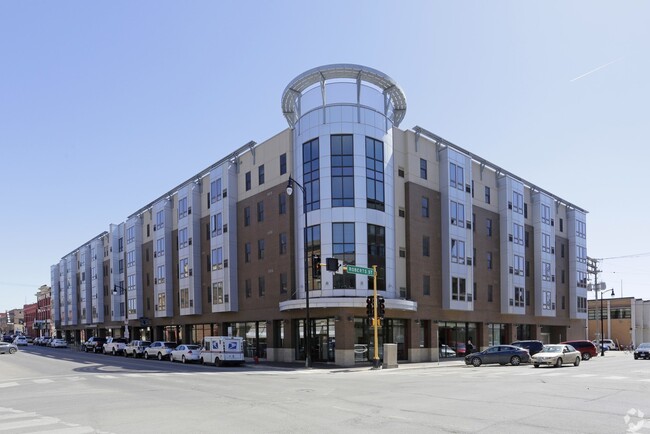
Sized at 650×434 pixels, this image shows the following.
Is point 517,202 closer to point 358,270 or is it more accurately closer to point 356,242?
point 356,242

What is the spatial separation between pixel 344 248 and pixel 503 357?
44.1ft

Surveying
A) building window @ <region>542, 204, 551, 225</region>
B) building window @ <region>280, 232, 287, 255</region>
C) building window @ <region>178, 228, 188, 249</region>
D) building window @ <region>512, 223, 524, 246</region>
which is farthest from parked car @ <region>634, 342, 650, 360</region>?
building window @ <region>178, 228, 188, 249</region>

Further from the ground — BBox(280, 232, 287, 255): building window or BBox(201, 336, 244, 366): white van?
BBox(280, 232, 287, 255): building window

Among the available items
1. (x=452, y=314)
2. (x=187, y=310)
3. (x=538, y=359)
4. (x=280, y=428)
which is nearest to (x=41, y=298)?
(x=187, y=310)

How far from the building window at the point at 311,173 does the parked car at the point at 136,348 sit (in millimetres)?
23191

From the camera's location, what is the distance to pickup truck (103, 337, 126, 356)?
184 feet

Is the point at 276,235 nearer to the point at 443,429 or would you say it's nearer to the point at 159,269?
the point at 159,269

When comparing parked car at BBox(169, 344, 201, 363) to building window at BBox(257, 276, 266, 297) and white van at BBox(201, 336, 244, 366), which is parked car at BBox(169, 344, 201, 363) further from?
building window at BBox(257, 276, 266, 297)

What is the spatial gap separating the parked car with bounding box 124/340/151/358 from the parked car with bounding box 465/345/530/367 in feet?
100

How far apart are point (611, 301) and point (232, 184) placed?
74.5m

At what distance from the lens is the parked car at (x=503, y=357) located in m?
37.2

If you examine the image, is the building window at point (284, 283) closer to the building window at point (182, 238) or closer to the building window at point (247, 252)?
the building window at point (247, 252)

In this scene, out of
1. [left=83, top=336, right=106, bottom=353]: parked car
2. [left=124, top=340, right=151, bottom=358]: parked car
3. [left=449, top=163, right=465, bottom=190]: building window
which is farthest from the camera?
[left=83, top=336, right=106, bottom=353]: parked car

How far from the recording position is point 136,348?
51719 millimetres
